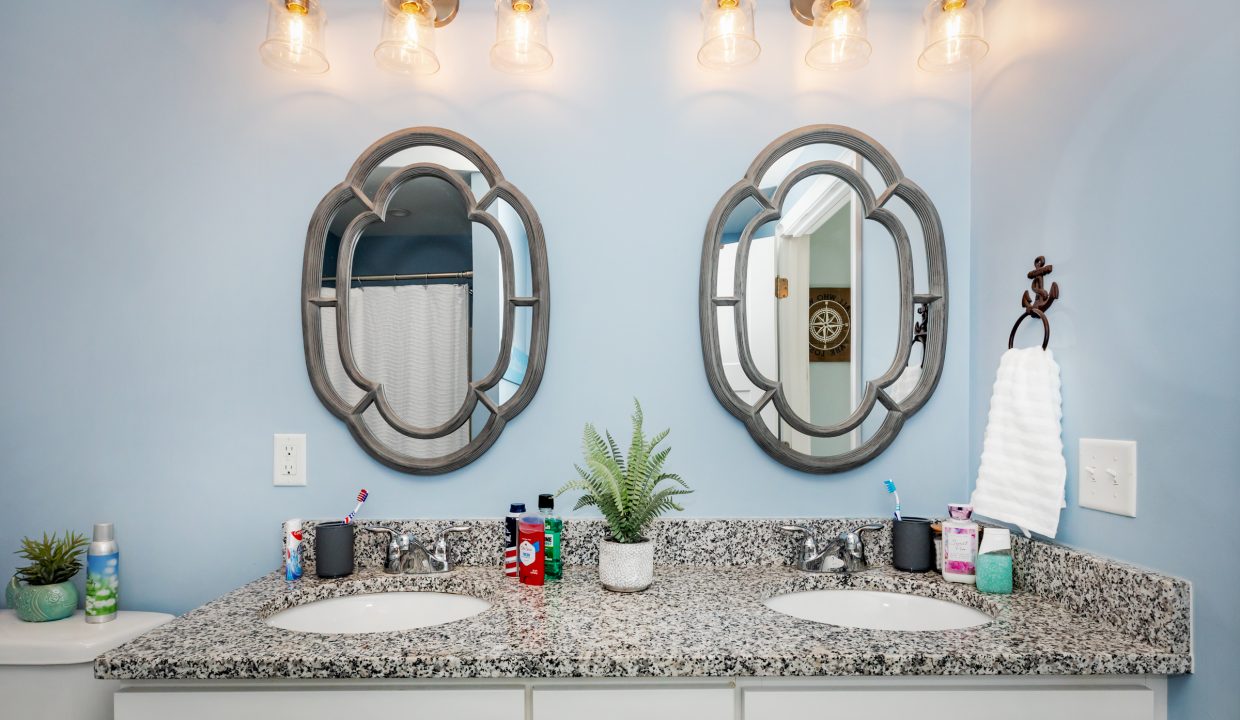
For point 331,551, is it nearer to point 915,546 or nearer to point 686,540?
point 686,540

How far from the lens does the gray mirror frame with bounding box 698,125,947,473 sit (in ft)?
5.01

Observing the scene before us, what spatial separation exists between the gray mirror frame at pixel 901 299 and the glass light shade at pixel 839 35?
147mm

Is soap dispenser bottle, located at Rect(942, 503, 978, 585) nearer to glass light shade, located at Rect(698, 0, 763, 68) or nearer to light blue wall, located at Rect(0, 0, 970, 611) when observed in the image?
light blue wall, located at Rect(0, 0, 970, 611)

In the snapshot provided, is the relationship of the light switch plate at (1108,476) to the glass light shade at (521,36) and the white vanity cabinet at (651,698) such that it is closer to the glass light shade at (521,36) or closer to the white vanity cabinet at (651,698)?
the white vanity cabinet at (651,698)

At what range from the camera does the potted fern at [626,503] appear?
129 centimetres

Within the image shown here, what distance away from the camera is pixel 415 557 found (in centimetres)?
145

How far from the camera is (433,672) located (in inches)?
38.5

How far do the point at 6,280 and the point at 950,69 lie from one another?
2158 mm

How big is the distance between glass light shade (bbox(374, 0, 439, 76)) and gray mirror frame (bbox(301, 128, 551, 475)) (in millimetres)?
155

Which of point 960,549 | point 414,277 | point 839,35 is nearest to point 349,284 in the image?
point 414,277

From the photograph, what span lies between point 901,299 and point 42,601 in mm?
1953

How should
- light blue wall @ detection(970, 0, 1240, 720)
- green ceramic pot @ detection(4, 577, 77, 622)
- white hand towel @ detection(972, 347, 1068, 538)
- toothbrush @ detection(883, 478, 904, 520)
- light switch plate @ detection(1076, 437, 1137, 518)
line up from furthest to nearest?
1. toothbrush @ detection(883, 478, 904, 520)
2. green ceramic pot @ detection(4, 577, 77, 622)
3. white hand towel @ detection(972, 347, 1068, 538)
4. light switch plate @ detection(1076, 437, 1137, 518)
5. light blue wall @ detection(970, 0, 1240, 720)

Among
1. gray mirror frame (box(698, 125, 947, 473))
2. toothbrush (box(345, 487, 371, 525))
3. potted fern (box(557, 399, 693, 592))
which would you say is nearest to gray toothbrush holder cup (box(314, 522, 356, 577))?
toothbrush (box(345, 487, 371, 525))

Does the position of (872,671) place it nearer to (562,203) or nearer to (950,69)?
(562,203)
